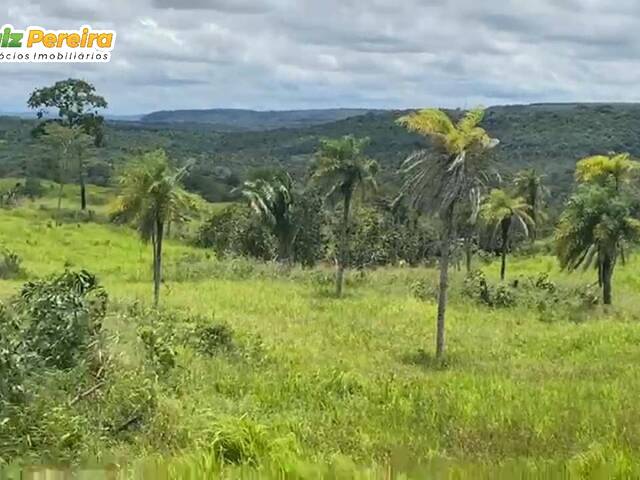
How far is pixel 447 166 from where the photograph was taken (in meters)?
22.4

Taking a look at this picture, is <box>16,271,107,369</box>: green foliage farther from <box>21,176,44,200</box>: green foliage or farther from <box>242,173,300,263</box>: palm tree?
<box>21,176,44,200</box>: green foliage

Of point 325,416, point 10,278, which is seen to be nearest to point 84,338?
point 325,416

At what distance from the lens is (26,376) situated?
→ 9.96m

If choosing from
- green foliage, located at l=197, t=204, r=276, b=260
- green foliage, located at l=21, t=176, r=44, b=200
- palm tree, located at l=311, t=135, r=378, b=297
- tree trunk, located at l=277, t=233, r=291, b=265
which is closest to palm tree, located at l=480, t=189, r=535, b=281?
palm tree, located at l=311, t=135, r=378, b=297

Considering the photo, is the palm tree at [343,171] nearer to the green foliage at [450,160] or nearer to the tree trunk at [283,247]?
the green foliage at [450,160]

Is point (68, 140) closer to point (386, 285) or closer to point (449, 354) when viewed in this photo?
point (386, 285)

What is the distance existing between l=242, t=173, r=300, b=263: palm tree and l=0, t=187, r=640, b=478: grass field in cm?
636

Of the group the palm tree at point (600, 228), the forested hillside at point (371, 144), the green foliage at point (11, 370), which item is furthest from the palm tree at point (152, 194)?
the forested hillside at point (371, 144)

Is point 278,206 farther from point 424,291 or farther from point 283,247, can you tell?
point 424,291

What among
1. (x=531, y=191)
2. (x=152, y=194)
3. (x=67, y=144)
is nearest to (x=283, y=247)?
(x=531, y=191)

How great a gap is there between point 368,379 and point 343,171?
58.4 ft

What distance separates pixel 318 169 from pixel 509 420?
921 inches

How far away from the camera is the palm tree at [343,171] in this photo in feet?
112

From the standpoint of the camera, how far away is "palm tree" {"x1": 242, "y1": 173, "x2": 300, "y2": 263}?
45938mm
